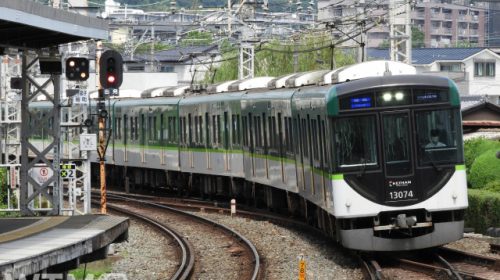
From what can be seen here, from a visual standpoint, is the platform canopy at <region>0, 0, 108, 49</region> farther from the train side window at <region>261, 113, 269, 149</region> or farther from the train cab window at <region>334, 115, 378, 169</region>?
the train side window at <region>261, 113, 269, 149</region>

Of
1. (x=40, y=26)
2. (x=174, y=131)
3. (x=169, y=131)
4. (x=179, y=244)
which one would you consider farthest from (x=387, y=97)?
(x=169, y=131)

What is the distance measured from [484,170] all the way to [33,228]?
11898 millimetres

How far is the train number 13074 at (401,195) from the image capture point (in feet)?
56.1

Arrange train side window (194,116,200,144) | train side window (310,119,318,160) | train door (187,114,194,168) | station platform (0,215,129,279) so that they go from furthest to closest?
train door (187,114,194,168), train side window (194,116,200,144), train side window (310,119,318,160), station platform (0,215,129,279)

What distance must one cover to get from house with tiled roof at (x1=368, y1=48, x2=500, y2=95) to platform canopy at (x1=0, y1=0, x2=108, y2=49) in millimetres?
62385

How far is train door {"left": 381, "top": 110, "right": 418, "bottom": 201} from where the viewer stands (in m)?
17.1

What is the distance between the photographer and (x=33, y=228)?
1469 centimetres

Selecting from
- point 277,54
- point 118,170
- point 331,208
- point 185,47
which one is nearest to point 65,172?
point 331,208

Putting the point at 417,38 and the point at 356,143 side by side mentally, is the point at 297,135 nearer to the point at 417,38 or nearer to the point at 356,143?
the point at 356,143

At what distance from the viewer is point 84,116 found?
24.6m

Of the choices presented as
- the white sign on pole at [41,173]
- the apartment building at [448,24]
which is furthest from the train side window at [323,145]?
the apartment building at [448,24]

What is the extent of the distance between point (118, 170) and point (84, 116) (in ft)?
50.0

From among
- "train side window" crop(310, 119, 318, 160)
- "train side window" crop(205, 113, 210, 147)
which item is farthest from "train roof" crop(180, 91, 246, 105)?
"train side window" crop(310, 119, 318, 160)

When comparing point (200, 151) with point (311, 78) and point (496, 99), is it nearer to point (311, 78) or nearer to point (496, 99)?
point (311, 78)
